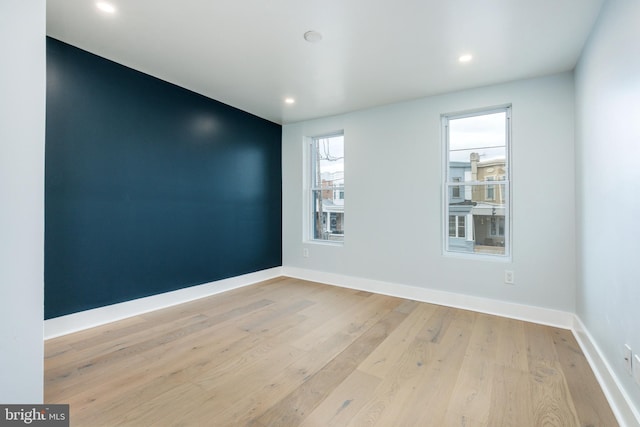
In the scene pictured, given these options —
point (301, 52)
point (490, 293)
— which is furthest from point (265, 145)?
point (490, 293)

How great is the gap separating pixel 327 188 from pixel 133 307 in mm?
2796

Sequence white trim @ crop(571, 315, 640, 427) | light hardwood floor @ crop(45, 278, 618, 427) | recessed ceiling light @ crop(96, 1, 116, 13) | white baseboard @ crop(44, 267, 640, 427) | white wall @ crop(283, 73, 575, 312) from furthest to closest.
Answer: white wall @ crop(283, 73, 575, 312) < recessed ceiling light @ crop(96, 1, 116, 13) < white baseboard @ crop(44, 267, 640, 427) < light hardwood floor @ crop(45, 278, 618, 427) < white trim @ crop(571, 315, 640, 427)

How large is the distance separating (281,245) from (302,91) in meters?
2.37

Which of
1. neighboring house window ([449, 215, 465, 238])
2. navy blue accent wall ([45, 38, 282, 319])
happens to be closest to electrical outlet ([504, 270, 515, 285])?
neighboring house window ([449, 215, 465, 238])

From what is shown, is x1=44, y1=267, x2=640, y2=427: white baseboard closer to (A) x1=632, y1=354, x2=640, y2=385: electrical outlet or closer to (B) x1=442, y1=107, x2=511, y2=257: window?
(A) x1=632, y1=354, x2=640, y2=385: electrical outlet

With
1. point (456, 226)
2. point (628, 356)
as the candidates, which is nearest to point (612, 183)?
point (628, 356)

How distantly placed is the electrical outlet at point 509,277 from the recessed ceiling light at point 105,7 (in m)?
3.98

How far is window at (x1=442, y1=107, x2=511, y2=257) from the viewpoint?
3.01m

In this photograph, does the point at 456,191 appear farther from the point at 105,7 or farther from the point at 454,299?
the point at 105,7

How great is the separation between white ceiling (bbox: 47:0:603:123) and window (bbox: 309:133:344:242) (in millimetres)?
1227

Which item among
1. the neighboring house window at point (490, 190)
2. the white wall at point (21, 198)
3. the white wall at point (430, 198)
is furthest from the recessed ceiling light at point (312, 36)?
the neighboring house window at point (490, 190)

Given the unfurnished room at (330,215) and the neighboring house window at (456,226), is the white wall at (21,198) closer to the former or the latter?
the unfurnished room at (330,215)

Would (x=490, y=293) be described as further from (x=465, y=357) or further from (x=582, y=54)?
A: (x=582, y=54)

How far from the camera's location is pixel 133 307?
9.25 feet
